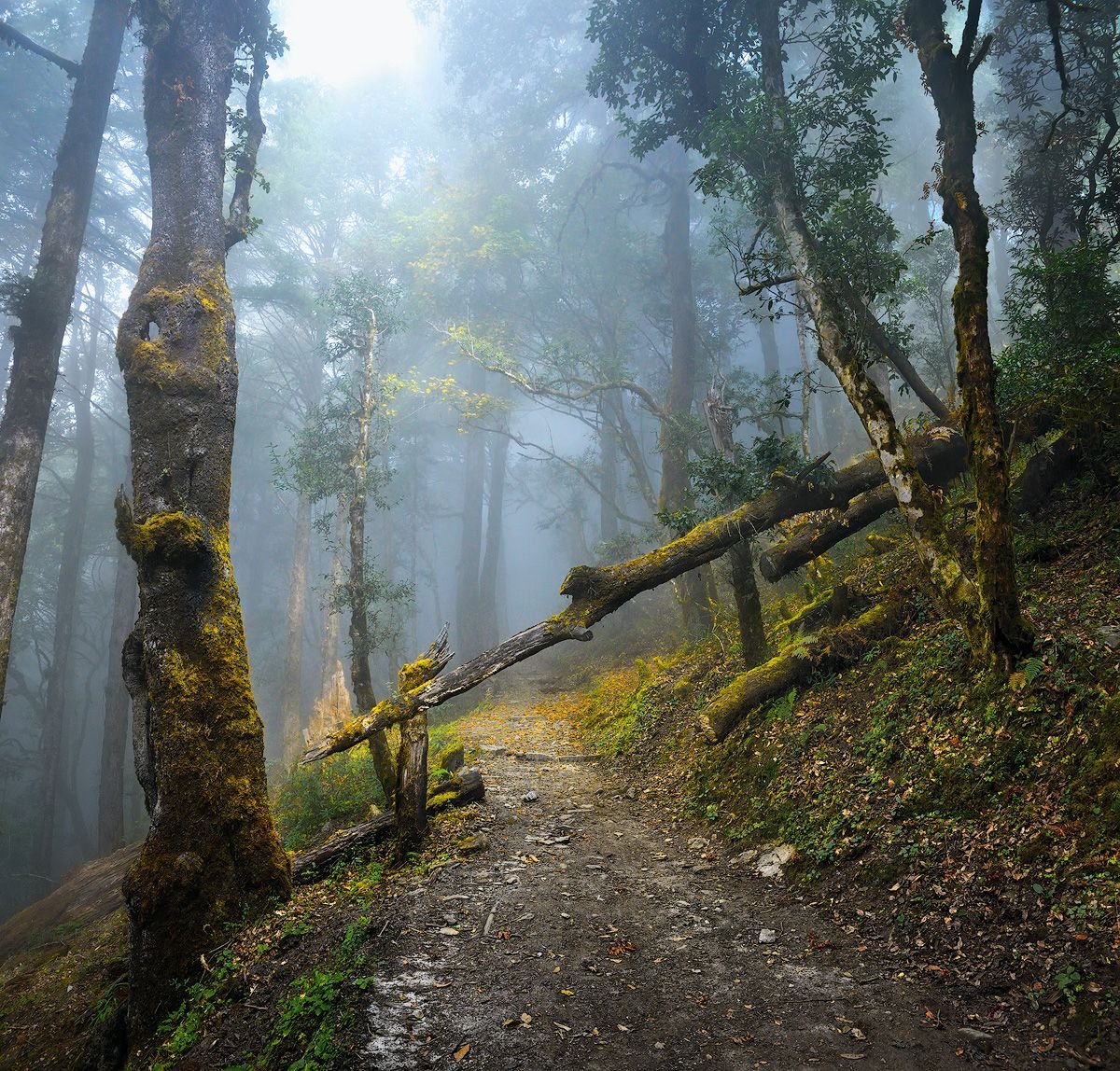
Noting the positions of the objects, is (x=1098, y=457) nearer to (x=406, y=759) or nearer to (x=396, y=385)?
(x=406, y=759)

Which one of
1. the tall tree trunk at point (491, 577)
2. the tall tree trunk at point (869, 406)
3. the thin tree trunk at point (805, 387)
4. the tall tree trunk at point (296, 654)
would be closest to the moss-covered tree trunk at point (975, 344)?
the tall tree trunk at point (869, 406)

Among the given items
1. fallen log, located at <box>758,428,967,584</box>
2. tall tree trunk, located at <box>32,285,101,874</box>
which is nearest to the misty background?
tall tree trunk, located at <box>32,285,101,874</box>

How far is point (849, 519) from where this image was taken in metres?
8.95

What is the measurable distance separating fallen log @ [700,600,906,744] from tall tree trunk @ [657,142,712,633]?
217 inches

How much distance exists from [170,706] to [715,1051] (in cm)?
473

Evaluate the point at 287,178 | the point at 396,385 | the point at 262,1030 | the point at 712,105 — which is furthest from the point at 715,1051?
the point at 287,178

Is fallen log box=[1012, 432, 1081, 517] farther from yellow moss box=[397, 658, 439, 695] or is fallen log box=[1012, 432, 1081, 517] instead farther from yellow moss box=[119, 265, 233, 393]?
yellow moss box=[119, 265, 233, 393]

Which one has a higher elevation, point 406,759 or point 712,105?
point 712,105

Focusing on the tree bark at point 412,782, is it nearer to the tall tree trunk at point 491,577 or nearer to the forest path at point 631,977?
the forest path at point 631,977

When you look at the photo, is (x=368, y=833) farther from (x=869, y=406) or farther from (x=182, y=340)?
(x=869, y=406)

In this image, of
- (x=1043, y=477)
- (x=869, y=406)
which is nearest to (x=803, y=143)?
(x=869, y=406)

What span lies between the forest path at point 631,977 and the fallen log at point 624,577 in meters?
1.62

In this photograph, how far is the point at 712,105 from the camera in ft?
33.8

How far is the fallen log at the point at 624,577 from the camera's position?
6348mm
